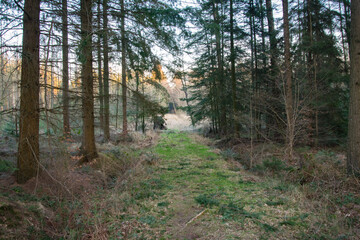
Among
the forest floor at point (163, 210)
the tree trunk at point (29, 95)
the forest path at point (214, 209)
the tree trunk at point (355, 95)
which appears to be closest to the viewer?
the forest floor at point (163, 210)

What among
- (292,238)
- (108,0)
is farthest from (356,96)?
(108,0)

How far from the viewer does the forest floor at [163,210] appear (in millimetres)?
3322

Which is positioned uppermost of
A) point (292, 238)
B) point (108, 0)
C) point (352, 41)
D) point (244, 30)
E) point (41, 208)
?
point (244, 30)

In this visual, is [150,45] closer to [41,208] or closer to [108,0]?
[108,0]

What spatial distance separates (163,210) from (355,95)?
6.04m

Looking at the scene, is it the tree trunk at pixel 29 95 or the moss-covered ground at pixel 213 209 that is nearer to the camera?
the moss-covered ground at pixel 213 209

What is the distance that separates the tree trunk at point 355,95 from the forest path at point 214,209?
2.26 m

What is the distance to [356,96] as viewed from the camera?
6.25 m

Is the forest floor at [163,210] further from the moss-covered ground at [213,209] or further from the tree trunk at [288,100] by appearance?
the tree trunk at [288,100]

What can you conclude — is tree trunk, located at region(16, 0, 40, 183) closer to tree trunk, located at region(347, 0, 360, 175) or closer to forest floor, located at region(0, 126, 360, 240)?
forest floor, located at region(0, 126, 360, 240)

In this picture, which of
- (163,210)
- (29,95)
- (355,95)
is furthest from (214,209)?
(355,95)

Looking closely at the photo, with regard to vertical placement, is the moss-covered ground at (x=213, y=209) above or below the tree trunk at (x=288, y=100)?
below

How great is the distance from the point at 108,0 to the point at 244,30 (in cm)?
1021

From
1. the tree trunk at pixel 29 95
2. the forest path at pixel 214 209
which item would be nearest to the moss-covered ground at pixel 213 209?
the forest path at pixel 214 209
